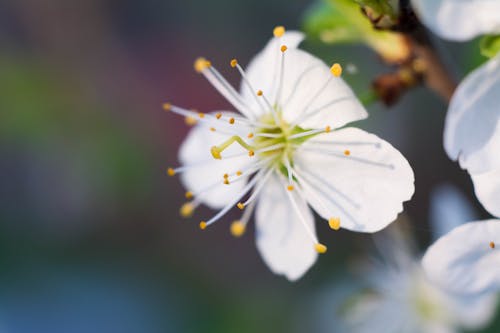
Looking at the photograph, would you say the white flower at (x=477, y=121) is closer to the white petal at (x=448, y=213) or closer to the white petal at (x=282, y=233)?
the white petal at (x=282, y=233)

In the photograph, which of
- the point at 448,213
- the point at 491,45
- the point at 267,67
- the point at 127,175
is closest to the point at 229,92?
the point at 267,67

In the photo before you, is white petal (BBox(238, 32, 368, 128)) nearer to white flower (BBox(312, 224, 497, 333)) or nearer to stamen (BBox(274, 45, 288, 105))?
stamen (BBox(274, 45, 288, 105))

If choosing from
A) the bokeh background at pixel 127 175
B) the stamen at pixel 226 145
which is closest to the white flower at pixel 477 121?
the stamen at pixel 226 145

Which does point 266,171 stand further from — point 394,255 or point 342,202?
point 394,255

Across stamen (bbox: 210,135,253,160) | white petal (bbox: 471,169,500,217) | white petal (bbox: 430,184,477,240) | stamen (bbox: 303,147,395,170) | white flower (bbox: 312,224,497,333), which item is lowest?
white flower (bbox: 312,224,497,333)

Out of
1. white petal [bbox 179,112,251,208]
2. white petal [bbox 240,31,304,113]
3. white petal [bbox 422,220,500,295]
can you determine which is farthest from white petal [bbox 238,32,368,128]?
white petal [bbox 422,220,500,295]

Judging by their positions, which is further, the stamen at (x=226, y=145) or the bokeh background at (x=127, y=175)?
the bokeh background at (x=127, y=175)
